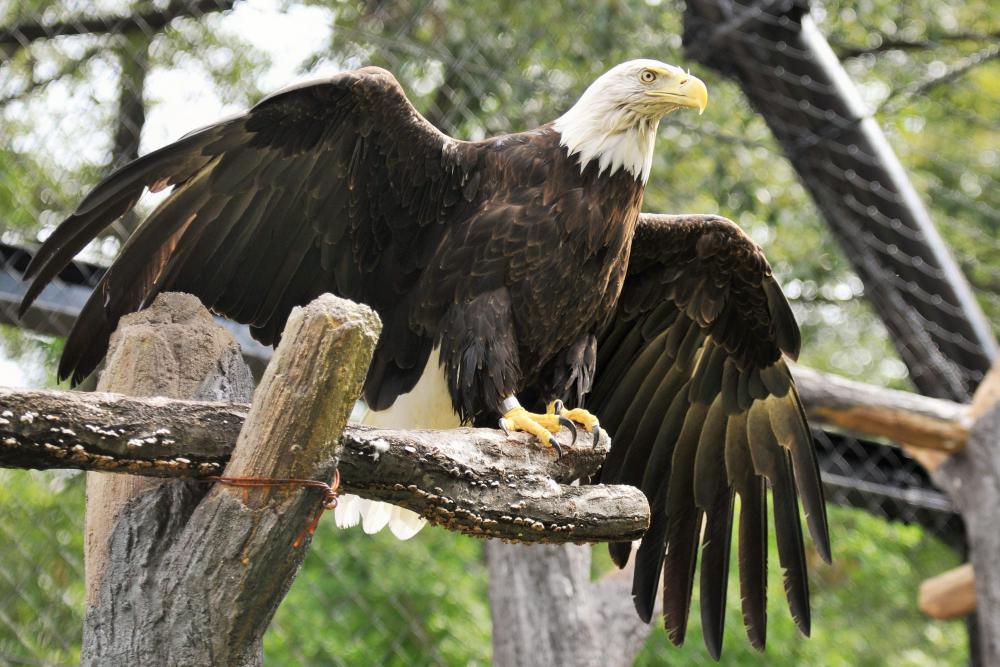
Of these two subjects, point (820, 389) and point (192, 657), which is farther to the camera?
point (820, 389)

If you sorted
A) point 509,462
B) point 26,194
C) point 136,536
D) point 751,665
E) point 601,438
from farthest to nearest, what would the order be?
point 751,665, point 26,194, point 601,438, point 509,462, point 136,536

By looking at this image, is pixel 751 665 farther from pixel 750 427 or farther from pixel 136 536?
pixel 136 536

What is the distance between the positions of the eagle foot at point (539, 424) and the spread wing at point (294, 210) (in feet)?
1.60

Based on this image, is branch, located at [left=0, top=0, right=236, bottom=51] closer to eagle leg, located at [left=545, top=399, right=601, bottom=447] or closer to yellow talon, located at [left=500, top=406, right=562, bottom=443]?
eagle leg, located at [left=545, top=399, right=601, bottom=447]

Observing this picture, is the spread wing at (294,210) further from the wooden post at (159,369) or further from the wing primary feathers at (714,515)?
the wing primary feathers at (714,515)

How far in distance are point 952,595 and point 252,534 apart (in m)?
3.81

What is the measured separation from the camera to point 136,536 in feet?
6.14

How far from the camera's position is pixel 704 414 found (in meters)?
3.47

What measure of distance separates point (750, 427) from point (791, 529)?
0.33m

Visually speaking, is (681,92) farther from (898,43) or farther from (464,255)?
(898,43)

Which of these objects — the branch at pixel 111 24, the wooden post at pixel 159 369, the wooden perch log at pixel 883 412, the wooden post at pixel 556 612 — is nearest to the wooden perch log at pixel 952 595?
the wooden perch log at pixel 883 412

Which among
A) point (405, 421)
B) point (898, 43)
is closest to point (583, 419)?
point (405, 421)

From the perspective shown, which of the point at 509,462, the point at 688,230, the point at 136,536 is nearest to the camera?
the point at 136,536

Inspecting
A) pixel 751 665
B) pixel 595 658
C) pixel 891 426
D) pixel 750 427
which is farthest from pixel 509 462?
pixel 751 665
